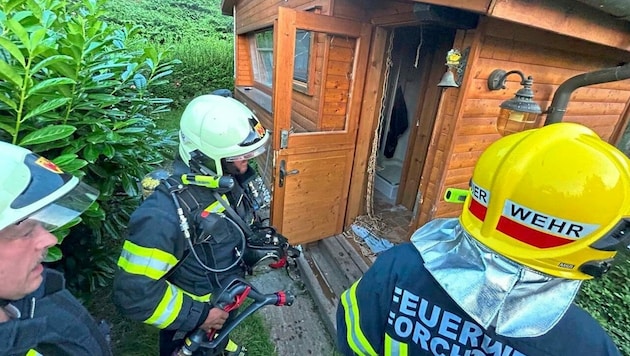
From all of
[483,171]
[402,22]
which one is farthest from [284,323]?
[402,22]

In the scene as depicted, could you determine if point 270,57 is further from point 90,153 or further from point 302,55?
point 90,153

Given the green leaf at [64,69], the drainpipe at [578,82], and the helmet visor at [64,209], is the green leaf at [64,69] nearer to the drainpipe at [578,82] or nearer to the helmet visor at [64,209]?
the helmet visor at [64,209]

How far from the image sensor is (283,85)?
8.30ft

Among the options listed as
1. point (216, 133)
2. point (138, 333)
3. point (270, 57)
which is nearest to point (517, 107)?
point (216, 133)

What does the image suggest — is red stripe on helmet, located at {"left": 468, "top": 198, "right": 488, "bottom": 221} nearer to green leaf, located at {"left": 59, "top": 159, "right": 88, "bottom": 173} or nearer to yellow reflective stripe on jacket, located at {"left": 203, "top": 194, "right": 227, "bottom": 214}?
yellow reflective stripe on jacket, located at {"left": 203, "top": 194, "right": 227, "bottom": 214}

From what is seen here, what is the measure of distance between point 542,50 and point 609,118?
216 cm

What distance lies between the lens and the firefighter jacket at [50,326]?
2.50 feet

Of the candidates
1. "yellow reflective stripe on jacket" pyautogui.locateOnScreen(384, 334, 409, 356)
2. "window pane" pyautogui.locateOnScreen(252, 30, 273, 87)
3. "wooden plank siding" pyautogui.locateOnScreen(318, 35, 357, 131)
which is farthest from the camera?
"window pane" pyautogui.locateOnScreen(252, 30, 273, 87)

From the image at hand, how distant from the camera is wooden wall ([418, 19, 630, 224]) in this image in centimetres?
226

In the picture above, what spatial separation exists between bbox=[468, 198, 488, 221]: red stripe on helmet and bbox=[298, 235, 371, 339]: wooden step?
2.33 m

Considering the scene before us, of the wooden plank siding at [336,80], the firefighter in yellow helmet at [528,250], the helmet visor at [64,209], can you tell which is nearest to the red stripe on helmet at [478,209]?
the firefighter in yellow helmet at [528,250]

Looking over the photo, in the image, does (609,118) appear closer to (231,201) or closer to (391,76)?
(391,76)

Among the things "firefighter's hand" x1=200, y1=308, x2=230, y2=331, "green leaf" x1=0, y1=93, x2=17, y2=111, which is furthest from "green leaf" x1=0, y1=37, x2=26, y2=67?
"firefighter's hand" x1=200, y1=308, x2=230, y2=331

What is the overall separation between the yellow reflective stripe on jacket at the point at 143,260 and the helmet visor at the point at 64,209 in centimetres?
32
